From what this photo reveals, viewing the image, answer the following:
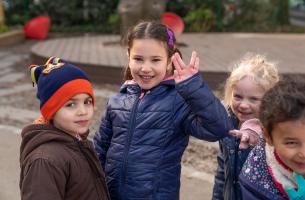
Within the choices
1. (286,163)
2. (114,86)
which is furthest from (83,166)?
(114,86)

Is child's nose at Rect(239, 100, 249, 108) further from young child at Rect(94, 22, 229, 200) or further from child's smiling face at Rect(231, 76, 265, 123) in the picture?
young child at Rect(94, 22, 229, 200)

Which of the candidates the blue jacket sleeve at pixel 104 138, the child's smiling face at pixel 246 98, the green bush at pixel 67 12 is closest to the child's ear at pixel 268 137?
the child's smiling face at pixel 246 98

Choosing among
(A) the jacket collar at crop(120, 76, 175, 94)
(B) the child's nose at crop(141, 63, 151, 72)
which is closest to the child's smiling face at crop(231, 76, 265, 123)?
(A) the jacket collar at crop(120, 76, 175, 94)

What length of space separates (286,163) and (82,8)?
50.1 feet

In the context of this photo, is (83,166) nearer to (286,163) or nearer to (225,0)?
(286,163)

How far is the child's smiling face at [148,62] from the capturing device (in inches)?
91.6

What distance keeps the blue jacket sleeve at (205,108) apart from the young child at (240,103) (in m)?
0.15

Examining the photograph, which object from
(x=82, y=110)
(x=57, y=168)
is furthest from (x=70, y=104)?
(x=57, y=168)

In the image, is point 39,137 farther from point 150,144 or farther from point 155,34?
point 155,34

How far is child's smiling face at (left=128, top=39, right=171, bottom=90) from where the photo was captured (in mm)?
2326

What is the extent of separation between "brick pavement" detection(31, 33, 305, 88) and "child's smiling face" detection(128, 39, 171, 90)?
5.01m

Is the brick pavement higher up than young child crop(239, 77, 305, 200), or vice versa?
young child crop(239, 77, 305, 200)

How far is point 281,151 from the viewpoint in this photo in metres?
1.60

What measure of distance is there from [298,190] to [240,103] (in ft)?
2.62
